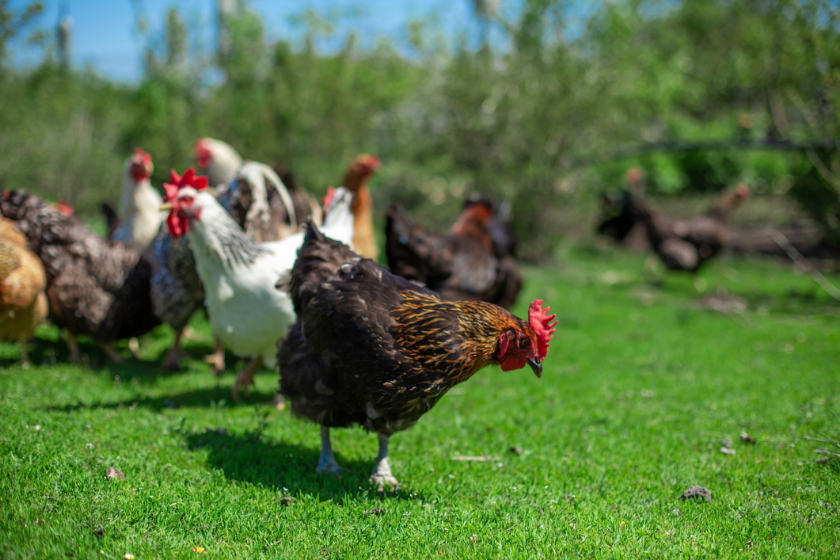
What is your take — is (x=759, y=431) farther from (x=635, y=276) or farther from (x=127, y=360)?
(x=635, y=276)

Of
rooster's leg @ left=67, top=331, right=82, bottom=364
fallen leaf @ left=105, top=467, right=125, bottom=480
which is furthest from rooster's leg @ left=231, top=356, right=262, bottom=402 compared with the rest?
rooster's leg @ left=67, top=331, right=82, bottom=364

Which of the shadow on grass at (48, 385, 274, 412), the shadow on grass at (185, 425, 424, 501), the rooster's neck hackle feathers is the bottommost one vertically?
the shadow on grass at (48, 385, 274, 412)

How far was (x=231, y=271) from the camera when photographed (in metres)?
4.50

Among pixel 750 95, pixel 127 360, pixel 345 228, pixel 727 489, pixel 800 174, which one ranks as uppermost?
pixel 750 95

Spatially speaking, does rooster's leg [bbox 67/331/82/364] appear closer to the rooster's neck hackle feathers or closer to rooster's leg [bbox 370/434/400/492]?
rooster's leg [bbox 370/434/400/492]

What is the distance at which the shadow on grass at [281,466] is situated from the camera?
11.1 feet

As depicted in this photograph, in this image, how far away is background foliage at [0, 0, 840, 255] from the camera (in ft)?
37.6

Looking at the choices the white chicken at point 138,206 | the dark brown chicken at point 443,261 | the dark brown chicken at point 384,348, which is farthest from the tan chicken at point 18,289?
the dark brown chicken at point 443,261

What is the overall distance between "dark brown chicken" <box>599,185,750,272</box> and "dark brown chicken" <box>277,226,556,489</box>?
29.0ft

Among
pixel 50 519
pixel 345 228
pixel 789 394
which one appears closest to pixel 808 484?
pixel 789 394

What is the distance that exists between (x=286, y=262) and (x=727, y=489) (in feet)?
11.6

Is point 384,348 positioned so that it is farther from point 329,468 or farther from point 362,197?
point 362,197

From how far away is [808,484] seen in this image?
3.45m

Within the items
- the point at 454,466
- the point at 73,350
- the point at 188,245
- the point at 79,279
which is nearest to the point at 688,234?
the point at 454,466
